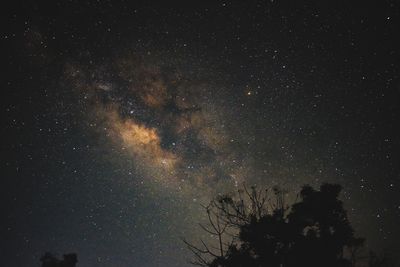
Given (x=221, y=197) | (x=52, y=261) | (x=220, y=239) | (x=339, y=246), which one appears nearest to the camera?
(x=220, y=239)

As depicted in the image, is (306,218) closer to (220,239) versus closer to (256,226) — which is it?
(256,226)

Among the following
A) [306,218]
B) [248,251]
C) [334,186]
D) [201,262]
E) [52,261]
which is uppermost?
[52,261]

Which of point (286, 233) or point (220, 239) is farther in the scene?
point (286, 233)

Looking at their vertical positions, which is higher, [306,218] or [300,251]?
[306,218]

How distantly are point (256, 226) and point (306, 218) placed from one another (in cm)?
241

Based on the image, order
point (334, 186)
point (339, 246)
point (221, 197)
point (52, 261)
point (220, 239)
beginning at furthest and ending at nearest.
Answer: point (52, 261) < point (334, 186) < point (339, 246) < point (221, 197) < point (220, 239)

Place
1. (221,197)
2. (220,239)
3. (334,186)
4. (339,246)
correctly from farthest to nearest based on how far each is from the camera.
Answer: (334,186)
(339,246)
(221,197)
(220,239)

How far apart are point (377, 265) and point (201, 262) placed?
26.1 ft

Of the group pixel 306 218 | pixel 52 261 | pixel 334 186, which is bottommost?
pixel 306 218

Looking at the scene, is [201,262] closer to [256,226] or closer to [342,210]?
[256,226]

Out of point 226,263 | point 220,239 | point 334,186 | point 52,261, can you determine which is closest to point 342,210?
point 334,186

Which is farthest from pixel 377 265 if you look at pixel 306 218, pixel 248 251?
pixel 248 251

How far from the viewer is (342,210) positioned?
14.0 metres

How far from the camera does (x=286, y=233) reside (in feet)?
43.1
